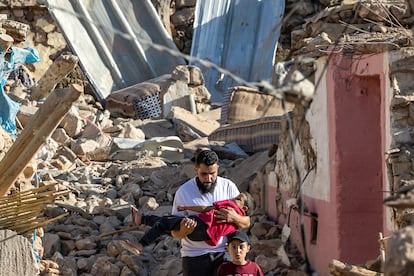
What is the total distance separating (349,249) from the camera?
9.08 m

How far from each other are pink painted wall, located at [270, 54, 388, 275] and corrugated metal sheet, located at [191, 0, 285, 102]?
10.7m

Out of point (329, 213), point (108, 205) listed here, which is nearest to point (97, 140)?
point (108, 205)

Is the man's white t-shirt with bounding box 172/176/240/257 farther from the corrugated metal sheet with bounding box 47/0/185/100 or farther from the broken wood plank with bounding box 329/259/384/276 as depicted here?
the corrugated metal sheet with bounding box 47/0/185/100

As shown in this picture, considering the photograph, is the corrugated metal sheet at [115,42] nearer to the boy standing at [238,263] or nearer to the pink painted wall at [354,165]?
the pink painted wall at [354,165]

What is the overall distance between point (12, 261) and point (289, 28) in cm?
1401

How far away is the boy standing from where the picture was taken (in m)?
6.83

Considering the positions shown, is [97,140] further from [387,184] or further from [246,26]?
[387,184]

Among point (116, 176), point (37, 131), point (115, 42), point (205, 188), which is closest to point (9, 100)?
point (37, 131)

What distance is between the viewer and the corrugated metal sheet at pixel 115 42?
19.3 metres

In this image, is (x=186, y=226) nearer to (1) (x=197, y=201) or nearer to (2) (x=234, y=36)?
(1) (x=197, y=201)

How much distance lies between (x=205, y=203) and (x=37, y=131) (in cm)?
117

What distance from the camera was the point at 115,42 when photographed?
19.9 meters

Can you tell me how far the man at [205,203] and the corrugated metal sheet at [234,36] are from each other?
42.0 ft

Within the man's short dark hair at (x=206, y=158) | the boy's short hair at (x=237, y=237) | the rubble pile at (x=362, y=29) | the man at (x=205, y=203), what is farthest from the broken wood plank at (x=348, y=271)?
the rubble pile at (x=362, y=29)
